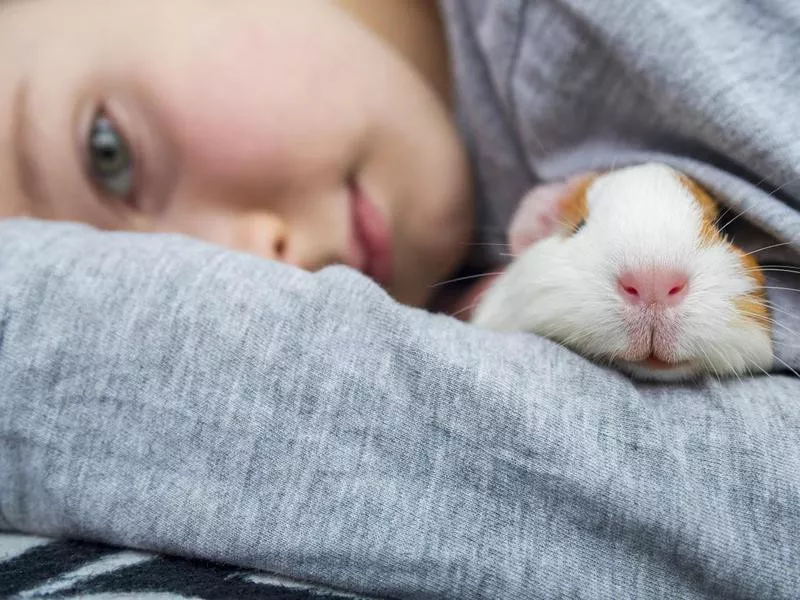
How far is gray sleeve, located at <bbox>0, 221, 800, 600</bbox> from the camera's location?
1.29 ft

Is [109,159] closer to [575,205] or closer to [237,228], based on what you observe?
[237,228]

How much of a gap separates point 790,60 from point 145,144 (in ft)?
1.99

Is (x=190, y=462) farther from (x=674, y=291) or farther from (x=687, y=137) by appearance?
(x=687, y=137)

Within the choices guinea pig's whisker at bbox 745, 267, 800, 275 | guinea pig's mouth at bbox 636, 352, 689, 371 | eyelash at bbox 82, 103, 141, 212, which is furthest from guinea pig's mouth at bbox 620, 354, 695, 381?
eyelash at bbox 82, 103, 141, 212

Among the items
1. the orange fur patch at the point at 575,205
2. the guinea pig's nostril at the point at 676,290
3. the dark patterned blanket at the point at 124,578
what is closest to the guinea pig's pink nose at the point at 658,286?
the guinea pig's nostril at the point at 676,290

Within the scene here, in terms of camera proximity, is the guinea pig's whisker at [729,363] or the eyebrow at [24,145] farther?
the eyebrow at [24,145]

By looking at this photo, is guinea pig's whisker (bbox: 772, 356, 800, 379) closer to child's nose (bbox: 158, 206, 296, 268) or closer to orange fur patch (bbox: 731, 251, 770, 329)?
orange fur patch (bbox: 731, 251, 770, 329)

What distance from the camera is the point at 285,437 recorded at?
1.35 ft

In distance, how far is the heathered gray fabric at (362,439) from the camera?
0.39 meters

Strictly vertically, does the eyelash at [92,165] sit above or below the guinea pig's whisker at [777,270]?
above

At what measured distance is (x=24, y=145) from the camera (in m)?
0.69

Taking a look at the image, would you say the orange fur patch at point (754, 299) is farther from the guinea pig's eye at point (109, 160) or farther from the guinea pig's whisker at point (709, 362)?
the guinea pig's eye at point (109, 160)

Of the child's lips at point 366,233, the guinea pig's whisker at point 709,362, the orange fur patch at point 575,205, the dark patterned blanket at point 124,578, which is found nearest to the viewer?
the dark patterned blanket at point 124,578

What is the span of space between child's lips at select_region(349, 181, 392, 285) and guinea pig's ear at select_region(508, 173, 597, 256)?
15cm
